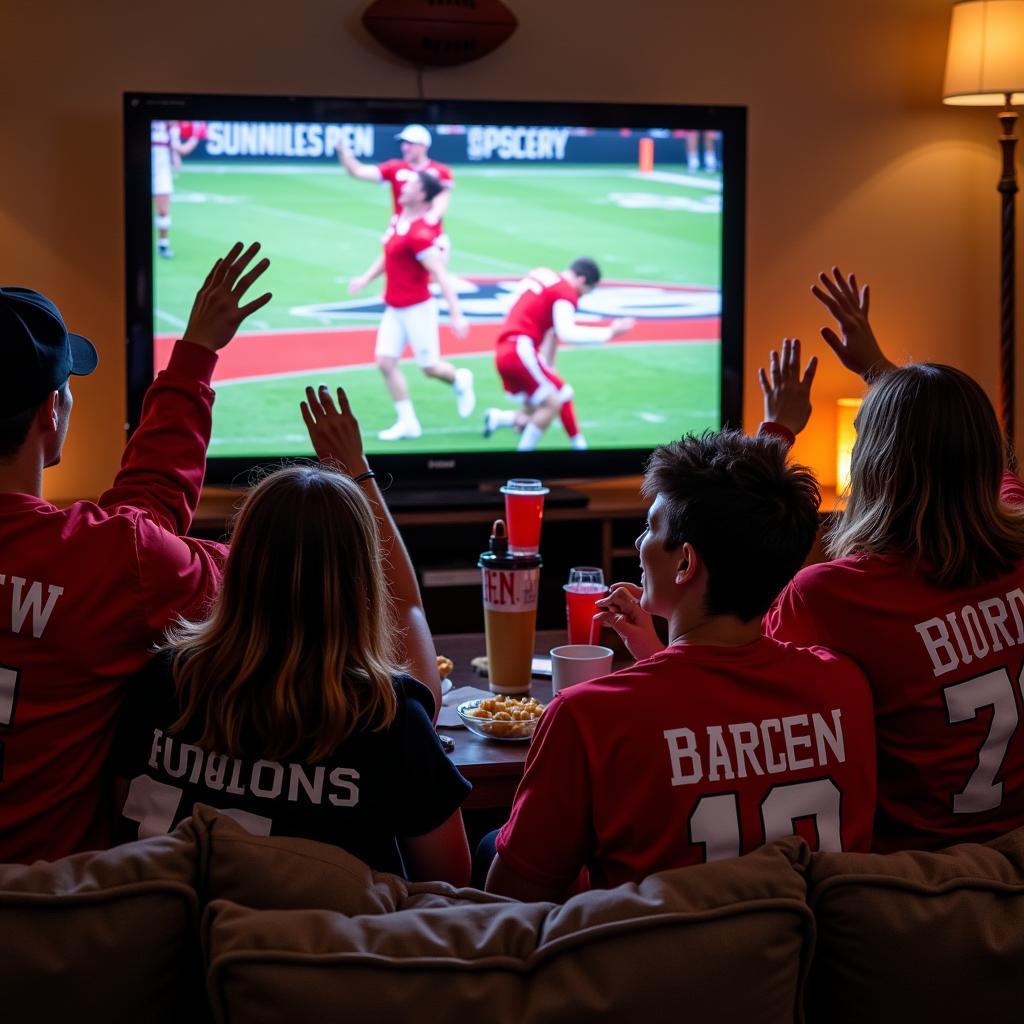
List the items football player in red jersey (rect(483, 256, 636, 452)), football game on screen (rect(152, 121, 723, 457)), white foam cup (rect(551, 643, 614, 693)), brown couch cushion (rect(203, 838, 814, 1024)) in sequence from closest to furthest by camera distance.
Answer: brown couch cushion (rect(203, 838, 814, 1024)), white foam cup (rect(551, 643, 614, 693)), football game on screen (rect(152, 121, 723, 457)), football player in red jersey (rect(483, 256, 636, 452))

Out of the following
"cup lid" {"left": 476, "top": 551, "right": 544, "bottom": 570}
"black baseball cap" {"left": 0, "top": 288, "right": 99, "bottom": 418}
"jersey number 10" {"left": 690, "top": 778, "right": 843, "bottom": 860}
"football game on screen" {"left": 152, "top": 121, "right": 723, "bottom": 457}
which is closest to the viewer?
"jersey number 10" {"left": 690, "top": 778, "right": 843, "bottom": 860}

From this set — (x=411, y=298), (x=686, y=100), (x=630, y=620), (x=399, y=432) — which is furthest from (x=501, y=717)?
(x=686, y=100)

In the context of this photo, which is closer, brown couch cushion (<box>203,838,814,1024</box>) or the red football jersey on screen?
brown couch cushion (<box>203,838,814,1024</box>)

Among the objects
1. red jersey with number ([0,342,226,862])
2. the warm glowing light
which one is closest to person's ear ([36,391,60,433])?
red jersey with number ([0,342,226,862])

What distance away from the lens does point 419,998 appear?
1.03 meters

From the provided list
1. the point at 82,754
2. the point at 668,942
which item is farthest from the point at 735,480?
the point at 82,754

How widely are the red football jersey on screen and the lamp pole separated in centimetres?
Answer: 194

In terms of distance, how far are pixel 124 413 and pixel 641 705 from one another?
317cm

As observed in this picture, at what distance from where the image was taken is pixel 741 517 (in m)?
1.56

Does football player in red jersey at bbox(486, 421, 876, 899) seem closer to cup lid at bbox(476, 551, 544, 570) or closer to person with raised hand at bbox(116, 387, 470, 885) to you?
person with raised hand at bbox(116, 387, 470, 885)

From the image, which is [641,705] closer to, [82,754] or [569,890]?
[569,890]

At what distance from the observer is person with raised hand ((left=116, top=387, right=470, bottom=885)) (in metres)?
1.45

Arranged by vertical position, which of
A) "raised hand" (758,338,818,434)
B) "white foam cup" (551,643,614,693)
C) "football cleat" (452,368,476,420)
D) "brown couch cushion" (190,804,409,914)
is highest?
"football cleat" (452,368,476,420)

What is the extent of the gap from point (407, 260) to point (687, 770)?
3070 mm
